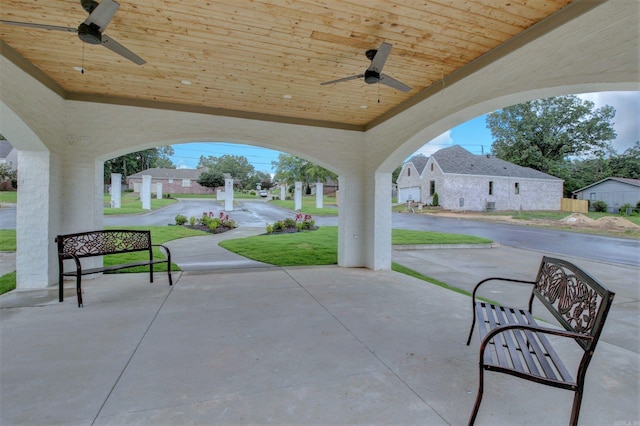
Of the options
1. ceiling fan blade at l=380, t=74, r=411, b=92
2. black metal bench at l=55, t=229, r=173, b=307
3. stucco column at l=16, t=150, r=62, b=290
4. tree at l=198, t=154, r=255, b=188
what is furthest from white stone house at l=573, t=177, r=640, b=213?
tree at l=198, t=154, r=255, b=188

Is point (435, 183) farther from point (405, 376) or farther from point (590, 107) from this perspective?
point (405, 376)

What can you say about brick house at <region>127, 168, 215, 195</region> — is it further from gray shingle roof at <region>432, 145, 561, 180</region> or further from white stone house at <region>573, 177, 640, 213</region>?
white stone house at <region>573, 177, 640, 213</region>

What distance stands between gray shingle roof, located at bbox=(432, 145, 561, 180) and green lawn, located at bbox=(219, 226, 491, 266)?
1748cm

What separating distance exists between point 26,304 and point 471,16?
20.8ft

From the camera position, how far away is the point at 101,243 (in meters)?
4.94

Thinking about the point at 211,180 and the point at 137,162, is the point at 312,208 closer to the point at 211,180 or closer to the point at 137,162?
the point at 211,180

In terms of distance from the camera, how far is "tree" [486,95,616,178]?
1294 inches

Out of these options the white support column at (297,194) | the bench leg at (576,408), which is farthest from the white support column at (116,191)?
the bench leg at (576,408)

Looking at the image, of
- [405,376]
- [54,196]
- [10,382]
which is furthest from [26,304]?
[405,376]

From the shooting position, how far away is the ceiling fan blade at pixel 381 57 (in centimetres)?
320

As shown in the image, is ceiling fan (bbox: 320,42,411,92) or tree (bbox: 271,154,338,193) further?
tree (bbox: 271,154,338,193)

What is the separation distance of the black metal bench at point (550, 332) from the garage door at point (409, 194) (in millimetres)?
29015

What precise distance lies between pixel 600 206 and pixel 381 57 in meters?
33.1

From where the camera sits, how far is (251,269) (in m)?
6.44
